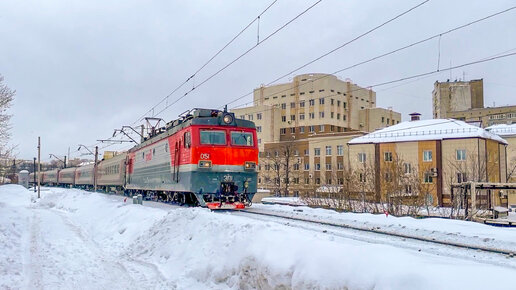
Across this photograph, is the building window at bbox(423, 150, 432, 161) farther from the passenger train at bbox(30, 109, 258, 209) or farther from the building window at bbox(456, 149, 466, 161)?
the passenger train at bbox(30, 109, 258, 209)

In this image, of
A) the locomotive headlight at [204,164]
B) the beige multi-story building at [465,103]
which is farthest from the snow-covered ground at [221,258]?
the beige multi-story building at [465,103]

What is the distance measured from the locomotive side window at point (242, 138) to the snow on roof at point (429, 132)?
103ft

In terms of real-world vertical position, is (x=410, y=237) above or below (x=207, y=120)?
below

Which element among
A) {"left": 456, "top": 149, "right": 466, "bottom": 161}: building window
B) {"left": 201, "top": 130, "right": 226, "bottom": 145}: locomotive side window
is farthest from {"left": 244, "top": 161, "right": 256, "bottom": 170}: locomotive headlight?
{"left": 456, "top": 149, "right": 466, "bottom": 161}: building window

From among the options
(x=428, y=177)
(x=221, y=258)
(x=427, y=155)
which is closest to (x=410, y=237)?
(x=221, y=258)

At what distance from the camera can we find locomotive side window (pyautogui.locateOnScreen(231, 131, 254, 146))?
57.3 ft

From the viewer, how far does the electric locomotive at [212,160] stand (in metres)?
16.5

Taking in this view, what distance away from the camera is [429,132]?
149ft

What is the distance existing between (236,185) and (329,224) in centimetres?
549

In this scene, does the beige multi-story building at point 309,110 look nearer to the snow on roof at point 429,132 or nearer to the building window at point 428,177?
the snow on roof at point 429,132

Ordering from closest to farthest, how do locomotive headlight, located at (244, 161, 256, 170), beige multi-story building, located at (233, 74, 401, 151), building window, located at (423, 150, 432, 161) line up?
locomotive headlight, located at (244, 161, 256, 170)
building window, located at (423, 150, 432, 161)
beige multi-story building, located at (233, 74, 401, 151)

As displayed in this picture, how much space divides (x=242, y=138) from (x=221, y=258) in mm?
9761

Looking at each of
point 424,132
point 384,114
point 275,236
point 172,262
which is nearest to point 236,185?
point 172,262

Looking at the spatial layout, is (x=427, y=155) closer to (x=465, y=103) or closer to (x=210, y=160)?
A: (x=210, y=160)
